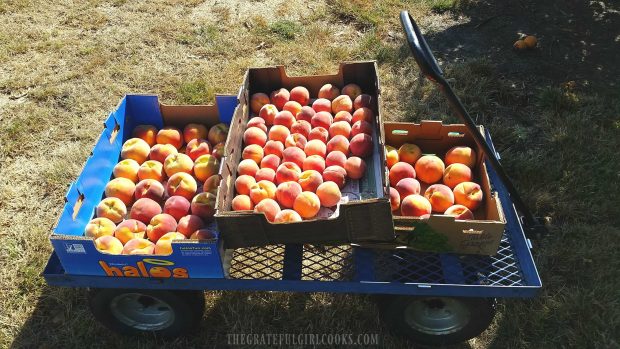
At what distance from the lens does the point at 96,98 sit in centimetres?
404

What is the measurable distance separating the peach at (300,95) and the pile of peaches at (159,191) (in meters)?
0.44

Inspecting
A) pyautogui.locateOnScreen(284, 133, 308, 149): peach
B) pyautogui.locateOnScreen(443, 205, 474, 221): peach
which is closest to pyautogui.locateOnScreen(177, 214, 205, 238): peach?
pyautogui.locateOnScreen(284, 133, 308, 149): peach

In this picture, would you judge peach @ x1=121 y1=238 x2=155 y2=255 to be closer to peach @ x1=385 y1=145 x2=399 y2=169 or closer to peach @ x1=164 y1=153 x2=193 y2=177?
peach @ x1=164 y1=153 x2=193 y2=177

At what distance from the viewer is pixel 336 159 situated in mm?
2398

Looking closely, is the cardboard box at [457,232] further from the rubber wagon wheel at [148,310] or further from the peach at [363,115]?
the rubber wagon wheel at [148,310]

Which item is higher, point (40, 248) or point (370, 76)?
point (370, 76)

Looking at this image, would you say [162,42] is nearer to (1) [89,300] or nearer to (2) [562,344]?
(1) [89,300]

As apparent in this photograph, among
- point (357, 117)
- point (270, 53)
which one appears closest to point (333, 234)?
point (357, 117)

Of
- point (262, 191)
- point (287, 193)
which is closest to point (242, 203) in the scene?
point (262, 191)

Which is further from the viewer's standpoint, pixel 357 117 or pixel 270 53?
pixel 270 53

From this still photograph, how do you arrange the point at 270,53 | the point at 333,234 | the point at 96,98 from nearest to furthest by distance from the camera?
1. the point at 333,234
2. the point at 96,98
3. the point at 270,53

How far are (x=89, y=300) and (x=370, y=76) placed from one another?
1.85 m

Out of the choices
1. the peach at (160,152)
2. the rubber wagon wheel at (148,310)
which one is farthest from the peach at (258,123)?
the rubber wagon wheel at (148,310)

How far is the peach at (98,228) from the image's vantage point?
2.20 meters
